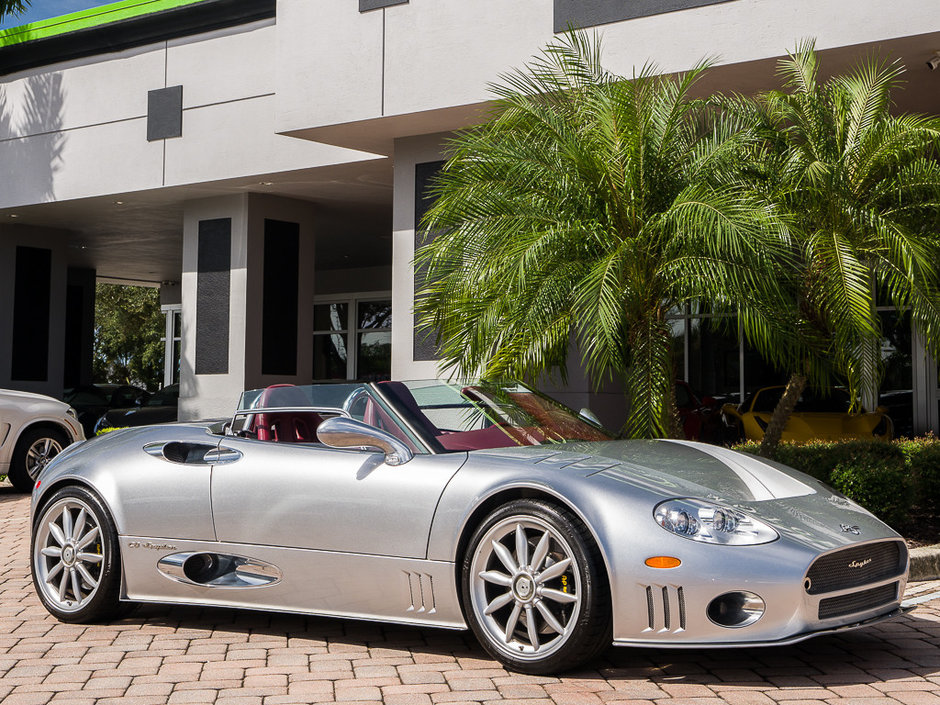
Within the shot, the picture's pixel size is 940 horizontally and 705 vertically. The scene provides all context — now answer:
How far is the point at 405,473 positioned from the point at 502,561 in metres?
0.63

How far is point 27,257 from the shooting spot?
2153cm

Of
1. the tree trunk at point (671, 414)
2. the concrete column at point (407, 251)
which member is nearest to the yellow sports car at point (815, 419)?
Answer: the concrete column at point (407, 251)

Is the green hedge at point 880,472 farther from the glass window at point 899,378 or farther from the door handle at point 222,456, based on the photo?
the glass window at point 899,378

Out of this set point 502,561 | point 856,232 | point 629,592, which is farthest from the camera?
point 856,232

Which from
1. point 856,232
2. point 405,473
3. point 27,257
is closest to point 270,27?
point 27,257

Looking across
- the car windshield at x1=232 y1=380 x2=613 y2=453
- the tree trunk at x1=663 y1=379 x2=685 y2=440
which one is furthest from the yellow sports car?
the car windshield at x1=232 y1=380 x2=613 y2=453

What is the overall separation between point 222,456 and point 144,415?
45.4ft

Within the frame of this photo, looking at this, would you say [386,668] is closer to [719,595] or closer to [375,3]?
[719,595]

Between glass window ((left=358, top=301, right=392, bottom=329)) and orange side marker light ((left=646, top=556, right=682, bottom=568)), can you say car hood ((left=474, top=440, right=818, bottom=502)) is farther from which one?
glass window ((left=358, top=301, right=392, bottom=329))

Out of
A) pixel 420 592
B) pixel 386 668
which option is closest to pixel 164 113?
pixel 420 592

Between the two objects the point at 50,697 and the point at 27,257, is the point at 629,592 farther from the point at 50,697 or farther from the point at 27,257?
the point at 27,257

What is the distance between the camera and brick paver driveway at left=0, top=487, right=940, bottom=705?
4039mm

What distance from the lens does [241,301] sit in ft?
57.9

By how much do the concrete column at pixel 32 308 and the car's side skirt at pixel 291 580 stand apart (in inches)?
694
